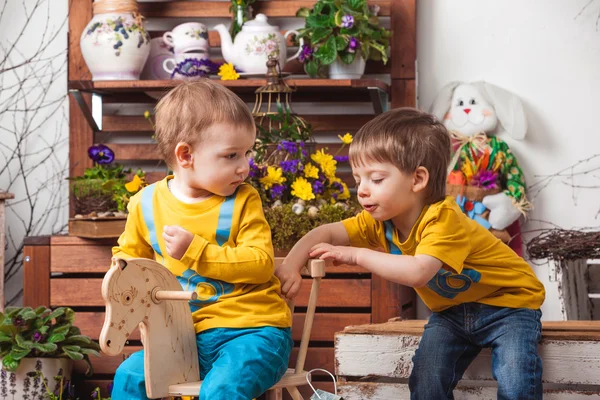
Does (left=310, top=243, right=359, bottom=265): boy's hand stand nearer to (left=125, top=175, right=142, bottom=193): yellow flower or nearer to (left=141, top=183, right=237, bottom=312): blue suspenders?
(left=141, top=183, right=237, bottom=312): blue suspenders

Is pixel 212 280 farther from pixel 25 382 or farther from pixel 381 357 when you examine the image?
pixel 25 382

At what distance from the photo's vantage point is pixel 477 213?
3.12 meters

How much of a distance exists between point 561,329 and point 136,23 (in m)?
1.91

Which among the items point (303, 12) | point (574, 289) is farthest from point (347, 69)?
point (574, 289)

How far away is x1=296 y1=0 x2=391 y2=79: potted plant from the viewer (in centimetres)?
302

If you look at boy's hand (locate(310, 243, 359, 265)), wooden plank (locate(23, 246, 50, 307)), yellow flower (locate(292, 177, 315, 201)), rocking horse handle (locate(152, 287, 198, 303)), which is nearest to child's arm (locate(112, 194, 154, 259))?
rocking horse handle (locate(152, 287, 198, 303))

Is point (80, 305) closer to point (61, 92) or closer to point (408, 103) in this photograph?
point (61, 92)

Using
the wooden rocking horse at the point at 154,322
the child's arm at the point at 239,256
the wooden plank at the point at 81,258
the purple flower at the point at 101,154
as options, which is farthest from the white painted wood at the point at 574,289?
the purple flower at the point at 101,154

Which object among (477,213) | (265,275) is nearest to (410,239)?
(265,275)

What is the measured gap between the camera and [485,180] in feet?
10.2

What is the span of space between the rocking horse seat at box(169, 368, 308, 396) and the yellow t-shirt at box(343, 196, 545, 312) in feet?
1.10

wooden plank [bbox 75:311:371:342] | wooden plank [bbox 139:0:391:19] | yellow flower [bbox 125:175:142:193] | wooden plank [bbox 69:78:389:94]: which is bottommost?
wooden plank [bbox 75:311:371:342]

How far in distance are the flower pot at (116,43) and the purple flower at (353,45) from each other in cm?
75

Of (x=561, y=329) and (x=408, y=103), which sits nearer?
(x=561, y=329)
